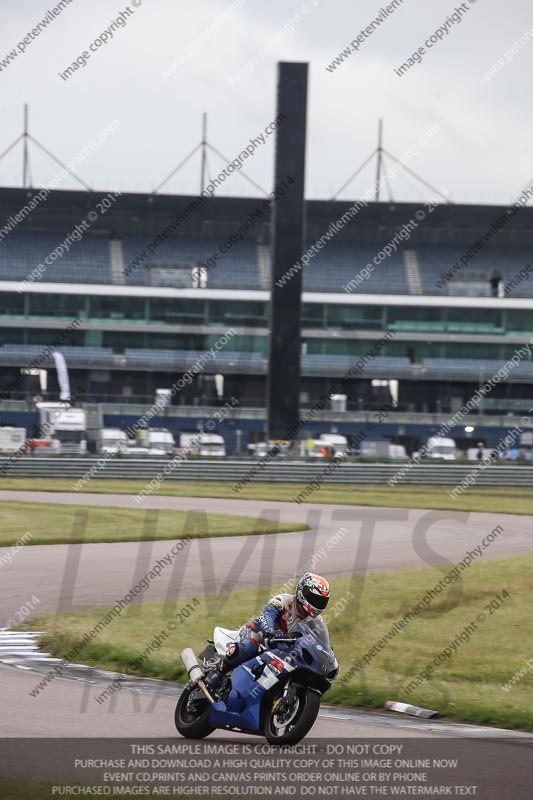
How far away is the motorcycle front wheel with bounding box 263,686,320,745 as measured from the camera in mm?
7410

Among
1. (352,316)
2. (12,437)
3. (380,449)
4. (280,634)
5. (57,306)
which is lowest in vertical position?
(380,449)

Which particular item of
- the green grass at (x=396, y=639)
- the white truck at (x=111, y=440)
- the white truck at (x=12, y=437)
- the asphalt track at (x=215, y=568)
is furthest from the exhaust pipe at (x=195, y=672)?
the white truck at (x=12, y=437)

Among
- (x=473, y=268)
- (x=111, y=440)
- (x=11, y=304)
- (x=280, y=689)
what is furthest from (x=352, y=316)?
(x=280, y=689)

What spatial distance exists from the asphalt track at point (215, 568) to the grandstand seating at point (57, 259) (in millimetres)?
39744

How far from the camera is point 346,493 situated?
37.1m

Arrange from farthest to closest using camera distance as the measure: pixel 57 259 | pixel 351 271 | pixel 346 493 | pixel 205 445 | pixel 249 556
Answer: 1. pixel 351 271
2. pixel 57 259
3. pixel 205 445
4. pixel 346 493
5. pixel 249 556

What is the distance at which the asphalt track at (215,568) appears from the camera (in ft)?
27.2

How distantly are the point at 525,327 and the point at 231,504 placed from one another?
45.8m

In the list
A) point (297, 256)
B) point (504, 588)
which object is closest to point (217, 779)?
point (504, 588)

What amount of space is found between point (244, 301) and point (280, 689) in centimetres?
6334

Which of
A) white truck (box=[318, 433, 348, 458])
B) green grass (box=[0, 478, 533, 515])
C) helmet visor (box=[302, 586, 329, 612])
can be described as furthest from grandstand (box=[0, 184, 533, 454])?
helmet visor (box=[302, 586, 329, 612])

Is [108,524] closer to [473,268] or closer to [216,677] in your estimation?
[216,677]

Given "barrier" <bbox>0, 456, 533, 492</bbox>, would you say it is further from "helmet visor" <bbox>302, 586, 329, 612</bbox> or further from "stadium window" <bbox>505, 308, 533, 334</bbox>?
"helmet visor" <bbox>302, 586, 329, 612</bbox>

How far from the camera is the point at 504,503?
3475 cm
